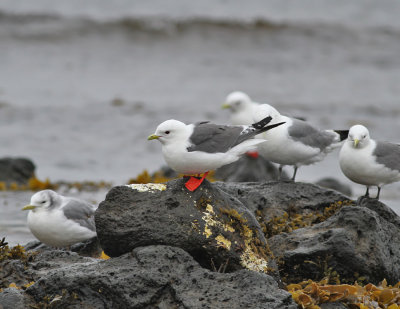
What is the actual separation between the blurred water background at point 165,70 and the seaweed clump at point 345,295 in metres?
Result: 7.05

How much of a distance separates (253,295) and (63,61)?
18.7 meters

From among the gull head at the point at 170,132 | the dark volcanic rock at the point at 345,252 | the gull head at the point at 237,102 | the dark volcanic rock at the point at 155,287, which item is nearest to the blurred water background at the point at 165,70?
the gull head at the point at 237,102

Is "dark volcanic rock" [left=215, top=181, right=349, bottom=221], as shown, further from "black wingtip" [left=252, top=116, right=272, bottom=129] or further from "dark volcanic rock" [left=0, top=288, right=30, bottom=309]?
"dark volcanic rock" [left=0, top=288, right=30, bottom=309]

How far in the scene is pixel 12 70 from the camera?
20.9 m

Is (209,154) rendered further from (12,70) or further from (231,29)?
(231,29)

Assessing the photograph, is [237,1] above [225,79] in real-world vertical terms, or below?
above

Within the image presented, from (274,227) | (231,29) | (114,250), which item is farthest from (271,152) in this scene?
(231,29)

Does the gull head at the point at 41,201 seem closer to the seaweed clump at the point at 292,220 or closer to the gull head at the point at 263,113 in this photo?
the seaweed clump at the point at 292,220

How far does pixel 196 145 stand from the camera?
5086mm

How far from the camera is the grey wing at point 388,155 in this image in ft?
22.0

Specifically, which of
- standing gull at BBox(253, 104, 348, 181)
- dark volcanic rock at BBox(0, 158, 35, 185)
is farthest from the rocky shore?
dark volcanic rock at BBox(0, 158, 35, 185)

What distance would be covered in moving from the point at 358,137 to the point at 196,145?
90.7 inches

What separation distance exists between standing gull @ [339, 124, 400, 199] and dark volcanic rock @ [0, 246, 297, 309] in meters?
2.61

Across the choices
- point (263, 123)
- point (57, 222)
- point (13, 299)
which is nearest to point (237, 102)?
point (57, 222)
